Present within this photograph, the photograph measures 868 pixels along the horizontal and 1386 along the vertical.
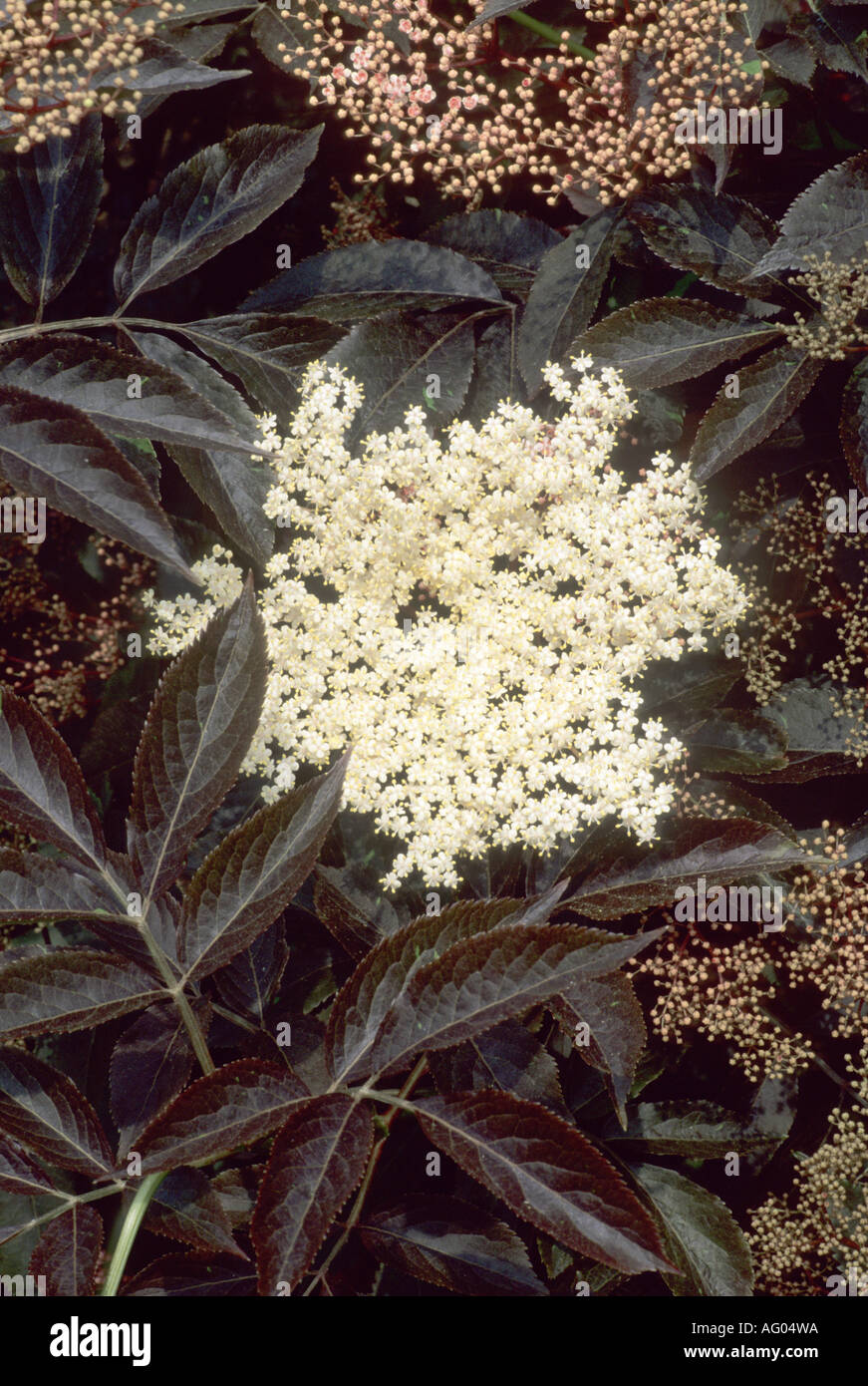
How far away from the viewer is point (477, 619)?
1.03 meters

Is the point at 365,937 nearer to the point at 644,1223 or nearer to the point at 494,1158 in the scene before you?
the point at 494,1158

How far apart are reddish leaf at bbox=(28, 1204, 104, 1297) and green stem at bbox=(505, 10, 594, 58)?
125 cm

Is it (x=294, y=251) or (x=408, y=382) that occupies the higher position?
(x=294, y=251)

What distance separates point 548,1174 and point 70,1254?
420 millimetres

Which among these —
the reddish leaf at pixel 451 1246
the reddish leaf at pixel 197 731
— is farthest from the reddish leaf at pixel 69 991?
the reddish leaf at pixel 451 1246

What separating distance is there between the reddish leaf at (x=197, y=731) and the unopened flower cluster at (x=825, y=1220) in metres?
0.80

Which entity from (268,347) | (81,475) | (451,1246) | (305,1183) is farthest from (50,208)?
(451,1246)

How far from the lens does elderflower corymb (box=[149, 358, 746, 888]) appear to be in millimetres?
990

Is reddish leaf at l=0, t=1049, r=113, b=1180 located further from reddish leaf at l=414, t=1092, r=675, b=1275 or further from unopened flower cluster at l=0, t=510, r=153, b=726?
unopened flower cluster at l=0, t=510, r=153, b=726

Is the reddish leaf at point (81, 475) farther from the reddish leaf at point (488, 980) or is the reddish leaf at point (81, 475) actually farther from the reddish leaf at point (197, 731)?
the reddish leaf at point (488, 980)

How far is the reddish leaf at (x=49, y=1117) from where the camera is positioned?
35.4 inches

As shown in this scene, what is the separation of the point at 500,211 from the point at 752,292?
0.96 ft
